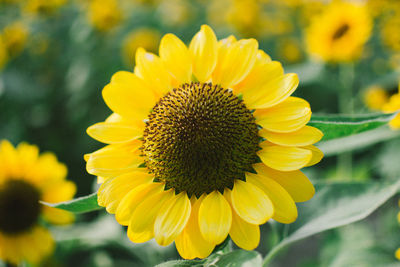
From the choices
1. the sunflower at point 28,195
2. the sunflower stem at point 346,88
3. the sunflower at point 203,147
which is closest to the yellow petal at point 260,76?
the sunflower at point 203,147

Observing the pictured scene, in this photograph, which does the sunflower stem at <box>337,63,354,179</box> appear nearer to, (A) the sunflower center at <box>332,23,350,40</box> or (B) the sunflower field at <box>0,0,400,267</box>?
(B) the sunflower field at <box>0,0,400,267</box>

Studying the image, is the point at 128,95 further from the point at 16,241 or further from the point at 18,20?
the point at 18,20

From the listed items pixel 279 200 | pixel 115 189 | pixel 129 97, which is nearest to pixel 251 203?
pixel 279 200

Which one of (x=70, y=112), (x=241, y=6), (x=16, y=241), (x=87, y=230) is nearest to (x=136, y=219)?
(x=16, y=241)

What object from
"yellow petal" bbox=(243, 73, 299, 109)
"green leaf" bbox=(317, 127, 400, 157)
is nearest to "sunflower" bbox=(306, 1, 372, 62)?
"green leaf" bbox=(317, 127, 400, 157)

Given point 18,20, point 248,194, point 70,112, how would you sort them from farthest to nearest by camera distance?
point 18,20, point 70,112, point 248,194

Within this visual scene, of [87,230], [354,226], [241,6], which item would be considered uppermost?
[241,6]
